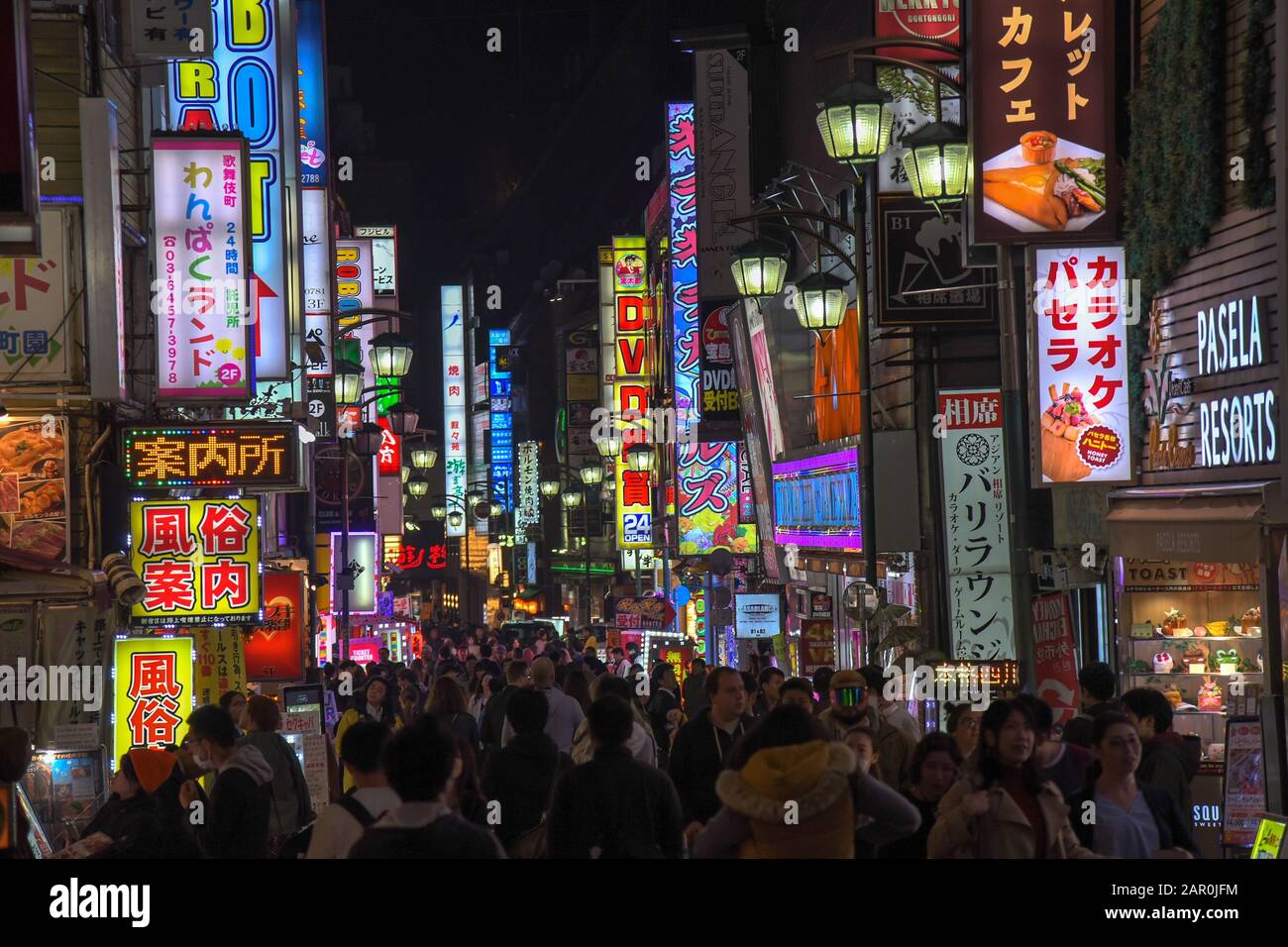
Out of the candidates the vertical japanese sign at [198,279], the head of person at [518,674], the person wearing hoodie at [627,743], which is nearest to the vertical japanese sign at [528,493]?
the vertical japanese sign at [198,279]

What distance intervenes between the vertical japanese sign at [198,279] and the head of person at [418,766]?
40.0 feet

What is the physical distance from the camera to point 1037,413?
48.7 feet

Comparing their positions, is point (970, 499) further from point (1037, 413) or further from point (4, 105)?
point (4, 105)

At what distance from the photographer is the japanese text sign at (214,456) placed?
1711 centimetres

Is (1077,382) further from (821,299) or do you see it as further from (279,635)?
(279,635)

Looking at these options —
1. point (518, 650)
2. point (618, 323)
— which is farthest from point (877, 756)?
point (618, 323)

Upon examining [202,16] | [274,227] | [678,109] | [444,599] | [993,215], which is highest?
[678,109]

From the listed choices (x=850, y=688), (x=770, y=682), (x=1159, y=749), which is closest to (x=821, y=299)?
(x=770, y=682)

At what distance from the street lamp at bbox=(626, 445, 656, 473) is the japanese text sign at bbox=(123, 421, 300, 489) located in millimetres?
28130

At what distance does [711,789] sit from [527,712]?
1.26 m

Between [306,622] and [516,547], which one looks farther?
[516,547]

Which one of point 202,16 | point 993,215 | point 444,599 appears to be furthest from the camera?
point 444,599

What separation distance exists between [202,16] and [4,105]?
1111 centimetres
